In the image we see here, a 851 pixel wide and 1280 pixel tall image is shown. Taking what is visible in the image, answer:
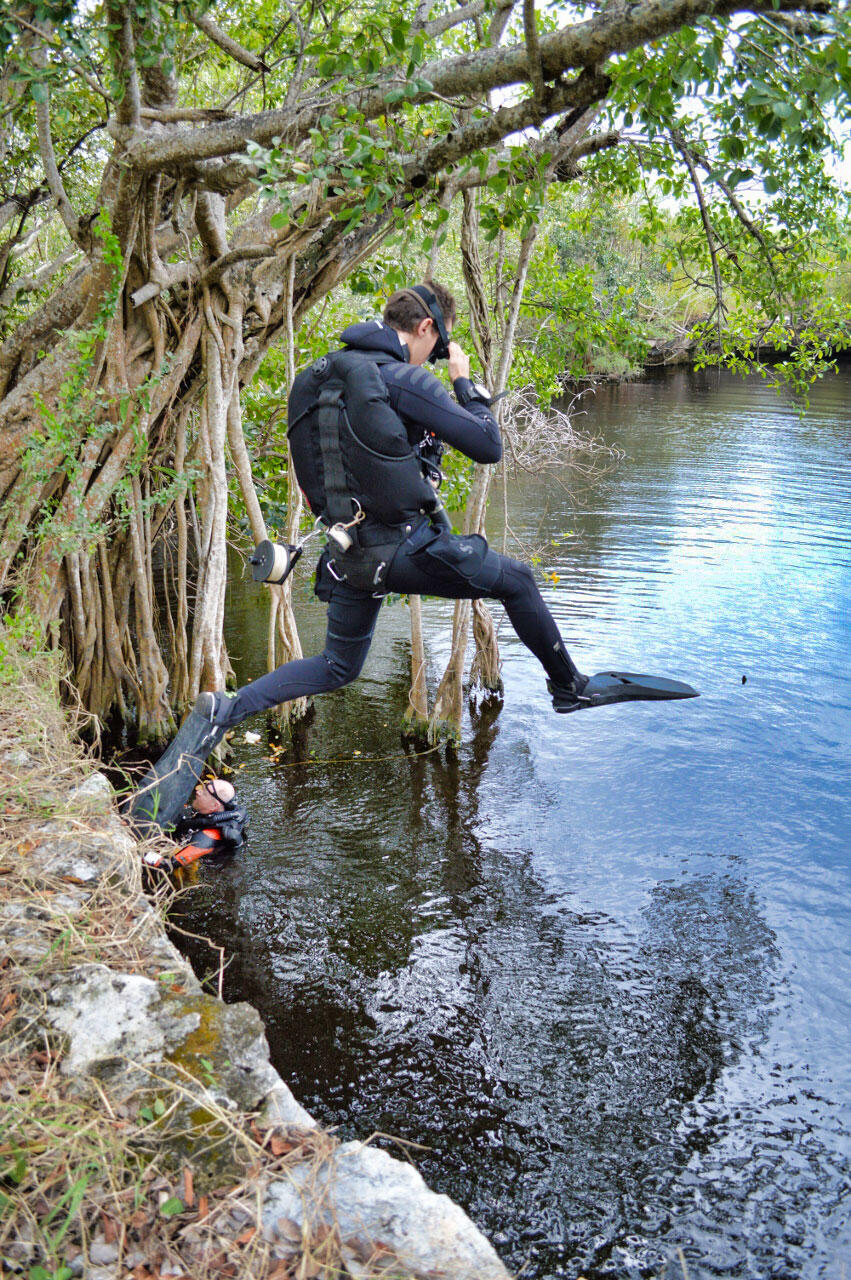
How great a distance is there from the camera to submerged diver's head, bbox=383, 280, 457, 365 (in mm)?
4023

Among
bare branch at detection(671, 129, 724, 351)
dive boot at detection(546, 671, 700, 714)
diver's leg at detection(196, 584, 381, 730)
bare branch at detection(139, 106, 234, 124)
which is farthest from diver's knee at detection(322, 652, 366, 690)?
bare branch at detection(671, 129, 724, 351)

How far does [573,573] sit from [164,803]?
8.69 m

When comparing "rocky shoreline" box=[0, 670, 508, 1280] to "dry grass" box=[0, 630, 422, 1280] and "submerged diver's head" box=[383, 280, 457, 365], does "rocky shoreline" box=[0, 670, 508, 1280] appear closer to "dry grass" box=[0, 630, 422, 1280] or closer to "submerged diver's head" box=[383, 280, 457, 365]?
"dry grass" box=[0, 630, 422, 1280]

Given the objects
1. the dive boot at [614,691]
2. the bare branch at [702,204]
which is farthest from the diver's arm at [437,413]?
the bare branch at [702,204]

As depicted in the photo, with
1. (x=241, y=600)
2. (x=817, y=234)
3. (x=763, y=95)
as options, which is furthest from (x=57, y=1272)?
(x=241, y=600)

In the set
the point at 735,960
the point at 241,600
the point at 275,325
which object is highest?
the point at 275,325

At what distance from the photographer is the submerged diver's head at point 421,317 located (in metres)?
4.02

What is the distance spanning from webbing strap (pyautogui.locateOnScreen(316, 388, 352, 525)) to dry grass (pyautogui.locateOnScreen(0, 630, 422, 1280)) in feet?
6.32

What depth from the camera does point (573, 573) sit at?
1238cm

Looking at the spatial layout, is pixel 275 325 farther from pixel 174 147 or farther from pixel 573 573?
pixel 573 573

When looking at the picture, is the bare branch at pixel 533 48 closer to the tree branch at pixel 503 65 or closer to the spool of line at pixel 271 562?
the tree branch at pixel 503 65

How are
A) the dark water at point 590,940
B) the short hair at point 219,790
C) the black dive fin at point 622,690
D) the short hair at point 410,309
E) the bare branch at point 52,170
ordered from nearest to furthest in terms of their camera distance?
the dark water at point 590,940, the short hair at point 410,309, the black dive fin at point 622,690, the bare branch at point 52,170, the short hair at point 219,790

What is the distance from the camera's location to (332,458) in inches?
159

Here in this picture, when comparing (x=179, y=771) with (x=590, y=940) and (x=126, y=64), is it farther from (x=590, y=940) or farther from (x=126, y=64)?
(x=126, y=64)
